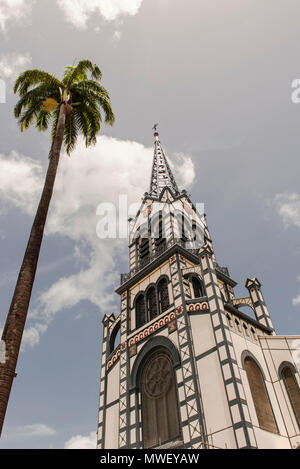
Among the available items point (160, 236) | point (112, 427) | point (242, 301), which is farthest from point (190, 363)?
point (160, 236)

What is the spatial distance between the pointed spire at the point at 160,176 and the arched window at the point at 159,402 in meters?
21.2

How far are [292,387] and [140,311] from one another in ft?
39.9

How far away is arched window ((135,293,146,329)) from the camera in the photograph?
93.9ft

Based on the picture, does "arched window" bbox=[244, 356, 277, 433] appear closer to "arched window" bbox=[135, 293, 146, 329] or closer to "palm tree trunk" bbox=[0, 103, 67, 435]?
"arched window" bbox=[135, 293, 146, 329]

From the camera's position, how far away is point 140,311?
96.7 feet

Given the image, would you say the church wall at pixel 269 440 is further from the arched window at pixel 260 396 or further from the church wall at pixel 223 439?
the church wall at pixel 223 439

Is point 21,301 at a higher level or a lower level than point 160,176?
lower

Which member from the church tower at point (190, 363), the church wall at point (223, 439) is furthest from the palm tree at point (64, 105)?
the church wall at point (223, 439)

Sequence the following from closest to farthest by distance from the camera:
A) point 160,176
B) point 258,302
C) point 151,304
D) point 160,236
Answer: point 151,304 < point 258,302 < point 160,236 < point 160,176

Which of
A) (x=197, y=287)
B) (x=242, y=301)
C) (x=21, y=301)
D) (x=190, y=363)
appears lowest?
(x=21, y=301)

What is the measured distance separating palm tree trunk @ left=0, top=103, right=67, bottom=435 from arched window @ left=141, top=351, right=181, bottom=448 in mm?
14880

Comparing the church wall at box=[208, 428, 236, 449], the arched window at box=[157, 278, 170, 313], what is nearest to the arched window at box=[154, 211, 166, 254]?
the arched window at box=[157, 278, 170, 313]

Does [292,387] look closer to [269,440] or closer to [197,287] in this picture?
[269,440]

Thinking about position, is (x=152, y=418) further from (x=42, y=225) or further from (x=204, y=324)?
(x=42, y=225)
